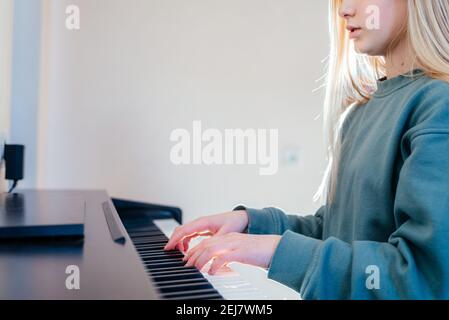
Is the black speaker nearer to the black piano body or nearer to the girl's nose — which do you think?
the black piano body

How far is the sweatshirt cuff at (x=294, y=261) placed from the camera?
458mm

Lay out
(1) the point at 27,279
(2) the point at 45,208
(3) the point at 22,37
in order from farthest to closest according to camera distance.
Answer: (3) the point at 22,37, (2) the point at 45,208, (1) the point at 27,279

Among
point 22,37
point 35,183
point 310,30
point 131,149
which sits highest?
point 310,30

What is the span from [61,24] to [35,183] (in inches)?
19.1

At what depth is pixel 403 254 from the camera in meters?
0.44

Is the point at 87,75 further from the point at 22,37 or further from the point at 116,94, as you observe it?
the point at 22,37

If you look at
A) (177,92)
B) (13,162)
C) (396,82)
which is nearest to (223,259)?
(396,82)

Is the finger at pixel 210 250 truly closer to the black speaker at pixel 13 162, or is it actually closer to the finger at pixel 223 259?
the finger at pixel 223 259

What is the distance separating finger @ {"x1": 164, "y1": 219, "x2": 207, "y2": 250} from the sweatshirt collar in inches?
13.4

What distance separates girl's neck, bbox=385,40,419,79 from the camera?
0.61 meters

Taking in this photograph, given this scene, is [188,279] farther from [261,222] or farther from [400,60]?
[400,60]

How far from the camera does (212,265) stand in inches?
18.5

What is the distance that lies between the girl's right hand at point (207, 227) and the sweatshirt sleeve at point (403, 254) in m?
0.17

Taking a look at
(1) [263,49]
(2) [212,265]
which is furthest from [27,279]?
(1) [263,49]
